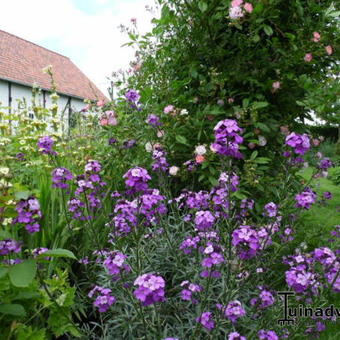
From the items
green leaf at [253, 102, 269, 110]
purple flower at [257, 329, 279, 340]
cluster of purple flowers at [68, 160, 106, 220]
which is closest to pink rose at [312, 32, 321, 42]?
green leaf at [253, 102, 269, 110]

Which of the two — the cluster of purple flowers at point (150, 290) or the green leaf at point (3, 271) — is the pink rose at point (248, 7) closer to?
the cluster of purple flowers at point (150, 290)

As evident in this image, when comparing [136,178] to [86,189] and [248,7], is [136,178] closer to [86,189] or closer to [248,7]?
[86,189]

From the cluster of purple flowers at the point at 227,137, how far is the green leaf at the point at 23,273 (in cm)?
93

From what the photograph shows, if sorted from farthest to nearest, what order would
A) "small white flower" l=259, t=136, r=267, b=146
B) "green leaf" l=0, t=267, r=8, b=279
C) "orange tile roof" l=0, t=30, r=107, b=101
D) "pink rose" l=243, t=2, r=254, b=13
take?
1. "orange tile roof" l=0, t=30, r=107, b=101
2. "small white flower" l=259, t=136, r=267, b=146
3. "pink rose" l=243, t=2, r=254, b=13
4. "green leaf" l=0, t=267, r=8, b=279

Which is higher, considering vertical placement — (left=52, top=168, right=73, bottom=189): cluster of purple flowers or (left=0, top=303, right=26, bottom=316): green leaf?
(left=52, top=168, right=73, bottom=189): cluster of purple flowers

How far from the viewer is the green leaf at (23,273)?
1357mm

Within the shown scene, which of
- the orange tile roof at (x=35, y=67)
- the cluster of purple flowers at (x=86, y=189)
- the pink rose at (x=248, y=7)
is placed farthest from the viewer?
the orange tile roof at (x=35, y=67)

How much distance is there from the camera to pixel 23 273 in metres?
1.40

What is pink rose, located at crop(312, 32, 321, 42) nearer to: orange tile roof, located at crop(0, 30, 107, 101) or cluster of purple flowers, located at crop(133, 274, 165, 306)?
cluster of purple flowers, located at crop(133, 274, 165, 306)

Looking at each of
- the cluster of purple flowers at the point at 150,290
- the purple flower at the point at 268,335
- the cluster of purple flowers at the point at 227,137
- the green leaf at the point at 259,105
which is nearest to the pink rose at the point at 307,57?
the green leaf at the point at 259,105

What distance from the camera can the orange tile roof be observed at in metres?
20.6

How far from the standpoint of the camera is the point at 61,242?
2.75 meters

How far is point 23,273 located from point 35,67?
78.8 ft

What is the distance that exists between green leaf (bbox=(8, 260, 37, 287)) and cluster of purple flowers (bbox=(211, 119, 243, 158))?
93cm
